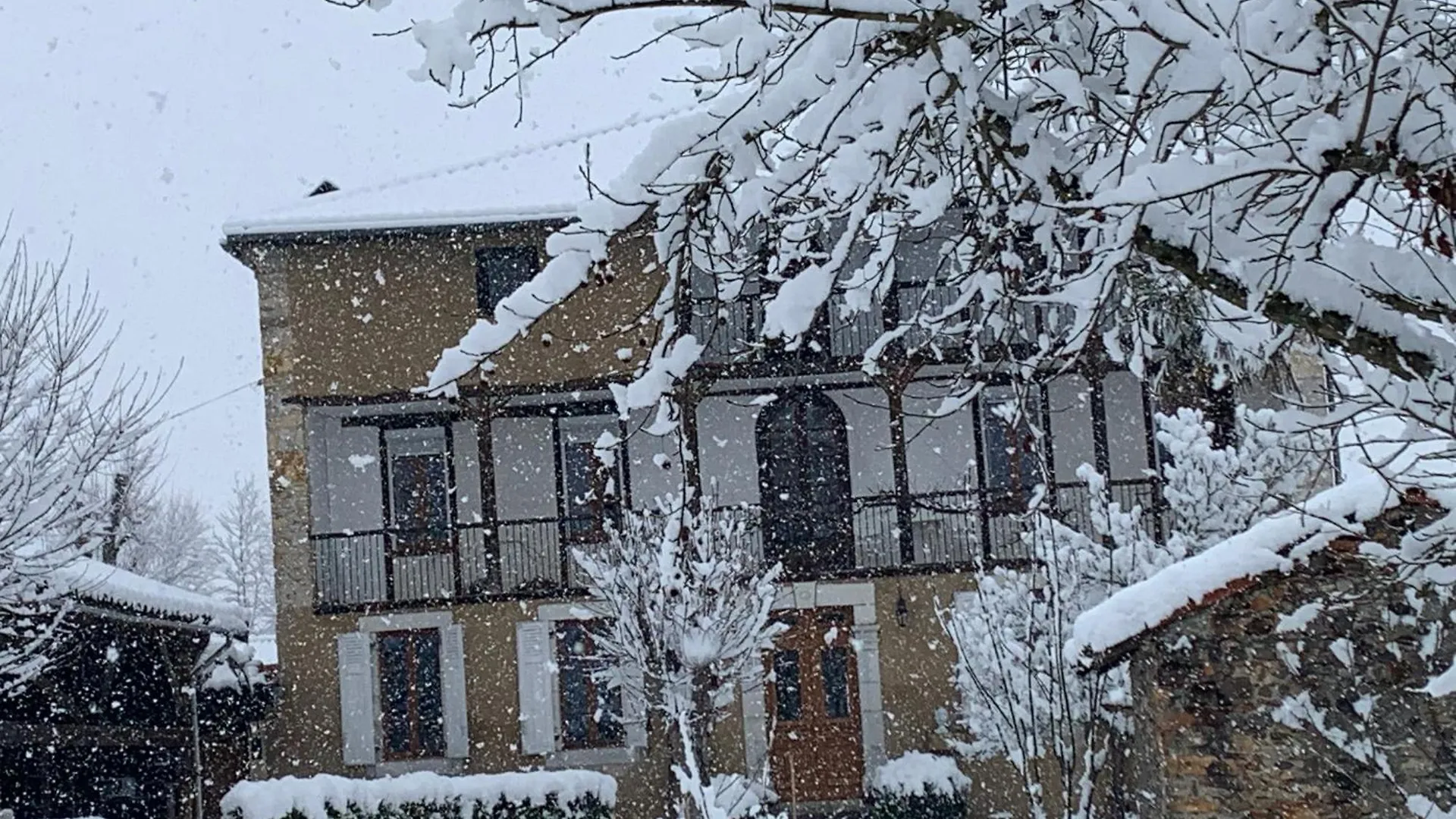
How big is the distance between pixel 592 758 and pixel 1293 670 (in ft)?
34.8

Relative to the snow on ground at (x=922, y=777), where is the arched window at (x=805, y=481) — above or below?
above

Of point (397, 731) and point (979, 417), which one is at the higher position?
point (979, 417)

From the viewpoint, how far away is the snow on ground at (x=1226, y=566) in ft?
17.8

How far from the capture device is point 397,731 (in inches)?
622

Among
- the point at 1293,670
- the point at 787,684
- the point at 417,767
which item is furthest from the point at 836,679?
the point at 1293,670

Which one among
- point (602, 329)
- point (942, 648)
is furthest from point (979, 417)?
point (602, 329)

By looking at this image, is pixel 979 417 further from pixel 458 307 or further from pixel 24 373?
pixel 24 373

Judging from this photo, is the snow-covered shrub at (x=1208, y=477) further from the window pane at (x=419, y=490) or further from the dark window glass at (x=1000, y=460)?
the window pane at (x=419, y=490)

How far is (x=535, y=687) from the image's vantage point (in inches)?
610

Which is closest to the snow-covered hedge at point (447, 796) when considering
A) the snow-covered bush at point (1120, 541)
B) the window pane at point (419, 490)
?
the window pane at point (419, 490)

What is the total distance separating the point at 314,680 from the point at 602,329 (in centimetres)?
499

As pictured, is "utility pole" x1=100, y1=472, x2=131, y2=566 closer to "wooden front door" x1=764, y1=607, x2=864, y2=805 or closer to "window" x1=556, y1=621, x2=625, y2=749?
"window" x1=556, y1=621, x2=625, y2=749

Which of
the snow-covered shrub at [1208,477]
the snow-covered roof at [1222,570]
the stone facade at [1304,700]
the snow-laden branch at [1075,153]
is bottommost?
the stone facade at [1304,700]

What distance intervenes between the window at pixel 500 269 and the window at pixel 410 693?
12.5 feet
